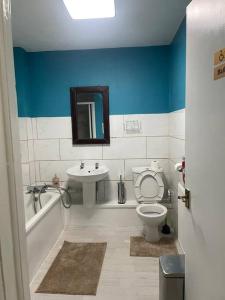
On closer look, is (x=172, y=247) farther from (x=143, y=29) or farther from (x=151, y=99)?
(x=143, y=29)

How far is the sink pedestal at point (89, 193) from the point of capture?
3.11 metres

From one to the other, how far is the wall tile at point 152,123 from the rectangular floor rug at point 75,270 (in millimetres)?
1644

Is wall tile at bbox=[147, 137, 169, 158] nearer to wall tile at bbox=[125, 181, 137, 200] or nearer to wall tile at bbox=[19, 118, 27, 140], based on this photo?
wall tile at bbox=[125, 181, 137, 200]

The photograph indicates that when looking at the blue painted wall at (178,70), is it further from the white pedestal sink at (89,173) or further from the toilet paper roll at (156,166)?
the white pedestal sink at (89,173)

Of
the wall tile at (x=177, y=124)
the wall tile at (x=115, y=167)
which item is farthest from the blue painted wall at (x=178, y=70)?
the wall tile at (x=115, y=167)

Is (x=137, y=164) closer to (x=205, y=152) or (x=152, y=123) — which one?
(x=152, y=123)

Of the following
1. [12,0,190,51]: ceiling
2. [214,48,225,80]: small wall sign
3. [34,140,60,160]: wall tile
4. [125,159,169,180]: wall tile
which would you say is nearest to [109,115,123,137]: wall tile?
[125,159,169,180]: wall tile

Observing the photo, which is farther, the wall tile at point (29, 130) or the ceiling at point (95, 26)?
the wall tile at point (29, 130)

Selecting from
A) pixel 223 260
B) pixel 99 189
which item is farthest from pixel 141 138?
pixel 223 260

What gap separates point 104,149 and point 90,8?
179 centimetres

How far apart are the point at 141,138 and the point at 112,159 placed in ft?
1.71

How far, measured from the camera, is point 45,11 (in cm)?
217

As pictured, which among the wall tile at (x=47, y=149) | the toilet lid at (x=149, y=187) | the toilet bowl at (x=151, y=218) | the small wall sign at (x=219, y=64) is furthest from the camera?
the wall tile at (x=47, y=149)

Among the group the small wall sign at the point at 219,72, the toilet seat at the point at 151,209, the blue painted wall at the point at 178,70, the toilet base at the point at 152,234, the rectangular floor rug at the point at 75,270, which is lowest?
the rectangular floor rug at the point at 75,270
